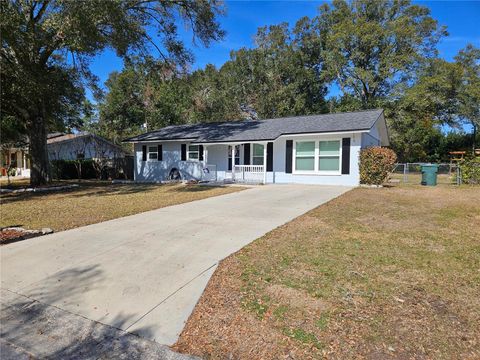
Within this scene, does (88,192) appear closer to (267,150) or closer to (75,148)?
(267,150)

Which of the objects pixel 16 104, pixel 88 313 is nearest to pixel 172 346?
pixel 88 313

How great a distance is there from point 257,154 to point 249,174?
4.12 ft

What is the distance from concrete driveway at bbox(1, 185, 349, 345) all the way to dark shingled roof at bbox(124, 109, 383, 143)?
8.80 metres

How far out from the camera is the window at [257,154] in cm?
1717

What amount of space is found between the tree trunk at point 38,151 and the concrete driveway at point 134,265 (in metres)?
11.5

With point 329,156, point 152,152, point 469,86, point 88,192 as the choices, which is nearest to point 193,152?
point 152,152

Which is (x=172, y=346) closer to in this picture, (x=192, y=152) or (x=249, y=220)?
(x=249, y=220)

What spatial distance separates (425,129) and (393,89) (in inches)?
209

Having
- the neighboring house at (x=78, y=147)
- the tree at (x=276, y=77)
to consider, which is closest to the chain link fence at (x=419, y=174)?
the tree at (x=276, y=77)

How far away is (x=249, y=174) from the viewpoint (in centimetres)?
1719

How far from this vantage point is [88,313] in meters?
3.27

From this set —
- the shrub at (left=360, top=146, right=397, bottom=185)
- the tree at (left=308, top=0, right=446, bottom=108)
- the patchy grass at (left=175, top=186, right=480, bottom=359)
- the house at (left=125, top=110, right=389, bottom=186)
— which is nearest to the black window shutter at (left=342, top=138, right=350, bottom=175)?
the house at (left=125, top=110, right=389, bottom=186)

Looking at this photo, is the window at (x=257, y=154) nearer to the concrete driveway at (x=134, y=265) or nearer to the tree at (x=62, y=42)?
the tree at (x=62, y=42)

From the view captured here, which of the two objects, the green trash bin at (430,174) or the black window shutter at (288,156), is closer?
the green trash bin at (430,174)
